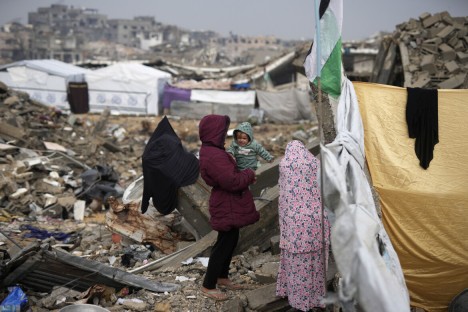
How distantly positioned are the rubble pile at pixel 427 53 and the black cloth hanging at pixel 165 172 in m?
6.52

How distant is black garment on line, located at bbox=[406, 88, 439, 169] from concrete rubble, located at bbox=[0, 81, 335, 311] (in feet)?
5.01

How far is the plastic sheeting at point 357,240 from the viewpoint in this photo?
2385 millimetres

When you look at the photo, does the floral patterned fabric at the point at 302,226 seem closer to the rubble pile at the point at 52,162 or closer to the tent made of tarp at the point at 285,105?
the rubble pile at the point at 52,162

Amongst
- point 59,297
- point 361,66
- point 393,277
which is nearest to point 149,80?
point 361,66

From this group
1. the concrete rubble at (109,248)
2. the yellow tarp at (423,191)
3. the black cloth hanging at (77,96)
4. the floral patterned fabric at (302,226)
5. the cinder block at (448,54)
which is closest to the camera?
the floral patterned fabric at (302,226)

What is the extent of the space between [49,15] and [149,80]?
88481 millimetres

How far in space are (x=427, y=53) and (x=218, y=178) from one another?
840 centimetres

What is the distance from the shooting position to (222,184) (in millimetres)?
3736

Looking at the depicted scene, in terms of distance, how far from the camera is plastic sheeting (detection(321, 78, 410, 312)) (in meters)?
2.38

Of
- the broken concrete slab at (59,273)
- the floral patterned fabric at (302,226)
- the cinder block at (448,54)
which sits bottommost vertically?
the broken concrete slab at (59,273)

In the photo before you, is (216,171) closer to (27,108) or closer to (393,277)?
(393,277)

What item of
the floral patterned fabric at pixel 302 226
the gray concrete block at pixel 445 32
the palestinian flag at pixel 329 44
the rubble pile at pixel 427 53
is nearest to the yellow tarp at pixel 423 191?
the palestinian flag at pixel 329 44

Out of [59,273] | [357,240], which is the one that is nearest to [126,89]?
[59,273]

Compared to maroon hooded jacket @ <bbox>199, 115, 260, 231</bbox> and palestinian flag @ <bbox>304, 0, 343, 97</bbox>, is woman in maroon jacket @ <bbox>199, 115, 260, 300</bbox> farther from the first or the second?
palestinian flag @ <bbox>304, 0, 343, 97</bbox>
